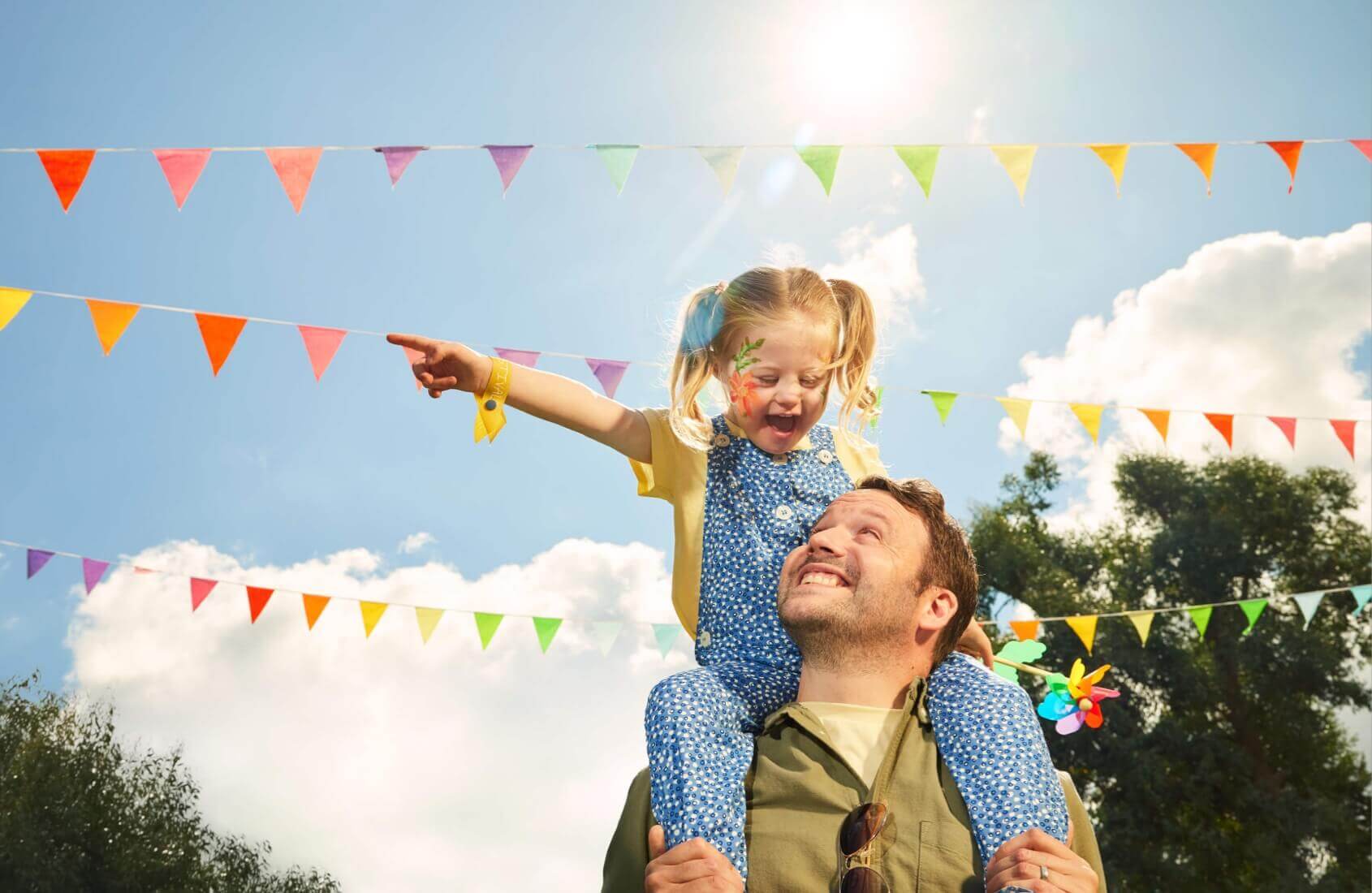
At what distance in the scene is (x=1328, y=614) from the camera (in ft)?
52.6

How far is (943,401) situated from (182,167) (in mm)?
4088

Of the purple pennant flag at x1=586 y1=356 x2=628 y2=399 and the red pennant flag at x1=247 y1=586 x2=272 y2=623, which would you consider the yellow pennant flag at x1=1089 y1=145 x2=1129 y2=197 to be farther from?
the red pennant flag at x1=247 y1=586 x2=272 y2=623

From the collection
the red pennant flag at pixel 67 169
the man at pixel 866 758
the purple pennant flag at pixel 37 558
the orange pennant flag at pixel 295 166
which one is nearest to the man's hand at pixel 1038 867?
the man at pixel 866 758

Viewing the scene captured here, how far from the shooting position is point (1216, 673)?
15.5 m

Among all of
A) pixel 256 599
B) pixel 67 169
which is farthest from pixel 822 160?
pixel 256 599

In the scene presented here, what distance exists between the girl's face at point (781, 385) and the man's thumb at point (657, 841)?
109 cm

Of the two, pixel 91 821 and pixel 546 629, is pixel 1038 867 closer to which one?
pixel 546 629

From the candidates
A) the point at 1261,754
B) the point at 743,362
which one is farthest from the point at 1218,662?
the point at 743,362

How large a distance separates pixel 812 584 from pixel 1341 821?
1584cm

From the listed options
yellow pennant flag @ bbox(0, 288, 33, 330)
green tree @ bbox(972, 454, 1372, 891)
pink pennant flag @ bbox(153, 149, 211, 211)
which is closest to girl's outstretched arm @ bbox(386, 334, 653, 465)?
pink pennant flag @ bbox(153, 149, 211, 211)

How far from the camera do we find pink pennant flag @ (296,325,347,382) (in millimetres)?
4949

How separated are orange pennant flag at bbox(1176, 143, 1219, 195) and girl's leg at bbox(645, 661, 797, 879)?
152 inches

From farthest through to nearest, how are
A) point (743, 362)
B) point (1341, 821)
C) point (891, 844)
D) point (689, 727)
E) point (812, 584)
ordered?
1. point (1341, 821)
2. point (743, 362)
3. point (812, 584)
4. point (689, 727)
5. point (891, 844)

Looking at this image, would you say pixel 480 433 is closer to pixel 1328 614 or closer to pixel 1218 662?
pixel 1218 662
